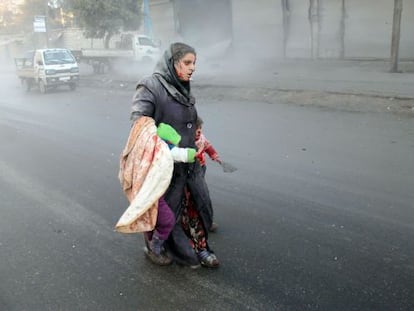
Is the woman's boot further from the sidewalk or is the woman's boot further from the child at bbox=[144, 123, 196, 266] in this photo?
the sidewalk

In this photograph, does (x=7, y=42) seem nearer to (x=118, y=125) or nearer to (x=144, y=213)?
(x=118, y=125)

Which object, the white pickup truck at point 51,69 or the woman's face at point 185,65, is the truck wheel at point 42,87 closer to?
the white pickup truck at point 51,69

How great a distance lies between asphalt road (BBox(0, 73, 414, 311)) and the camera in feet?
11.4

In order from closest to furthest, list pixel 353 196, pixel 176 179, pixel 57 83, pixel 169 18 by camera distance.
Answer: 1. pixel 176 179
2. pixel 353 196
3. pixel 57 83
4. pixel 169 18

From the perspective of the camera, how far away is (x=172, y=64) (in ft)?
11.6

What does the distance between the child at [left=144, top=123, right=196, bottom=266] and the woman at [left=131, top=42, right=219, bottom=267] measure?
9 cm

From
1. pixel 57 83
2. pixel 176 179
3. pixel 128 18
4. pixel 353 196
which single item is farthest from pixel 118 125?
pixel 128 18

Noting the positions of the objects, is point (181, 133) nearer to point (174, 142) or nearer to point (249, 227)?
point (174, 142)

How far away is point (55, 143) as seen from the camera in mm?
9414

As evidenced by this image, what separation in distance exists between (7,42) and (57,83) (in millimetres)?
35301

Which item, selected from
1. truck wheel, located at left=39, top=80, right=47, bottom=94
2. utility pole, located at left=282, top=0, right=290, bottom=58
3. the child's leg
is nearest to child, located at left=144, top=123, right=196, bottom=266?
the child's leg

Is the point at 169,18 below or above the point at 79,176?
above

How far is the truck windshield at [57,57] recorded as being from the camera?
1988cm

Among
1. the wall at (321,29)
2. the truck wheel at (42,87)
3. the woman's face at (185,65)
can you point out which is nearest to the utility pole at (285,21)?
the wall at (321,29)
